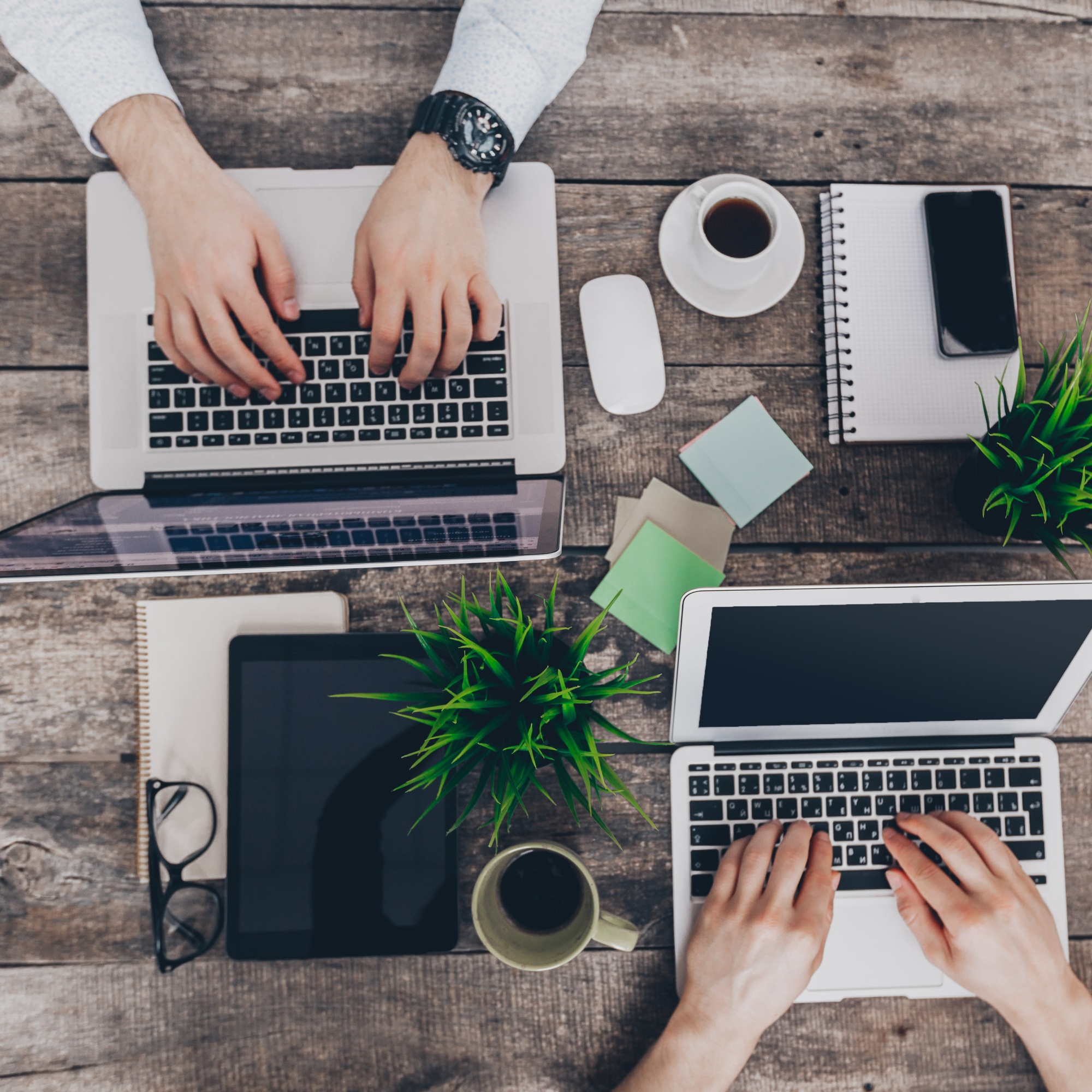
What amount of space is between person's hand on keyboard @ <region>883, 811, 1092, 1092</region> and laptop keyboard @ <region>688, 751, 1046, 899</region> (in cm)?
3

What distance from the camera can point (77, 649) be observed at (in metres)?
0.92

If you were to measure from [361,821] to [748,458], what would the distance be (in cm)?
59

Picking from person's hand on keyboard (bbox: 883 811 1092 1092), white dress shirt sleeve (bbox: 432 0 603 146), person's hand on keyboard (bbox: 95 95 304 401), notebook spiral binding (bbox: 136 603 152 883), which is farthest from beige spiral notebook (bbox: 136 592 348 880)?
person's hand on keyboard (bbox: 883 811 1092 1092)

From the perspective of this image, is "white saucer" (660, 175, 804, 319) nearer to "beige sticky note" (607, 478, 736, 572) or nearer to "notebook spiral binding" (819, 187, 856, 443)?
"notebook spiral binding" (819, 187, 856, 443)

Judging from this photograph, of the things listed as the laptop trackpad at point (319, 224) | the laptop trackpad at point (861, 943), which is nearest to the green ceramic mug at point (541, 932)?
the laptop trackpad at point (861, 943)

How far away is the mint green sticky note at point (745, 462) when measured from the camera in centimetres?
92

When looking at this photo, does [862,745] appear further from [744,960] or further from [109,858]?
[109,858]

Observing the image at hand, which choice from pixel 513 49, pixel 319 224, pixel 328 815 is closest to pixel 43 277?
pixel 319 224

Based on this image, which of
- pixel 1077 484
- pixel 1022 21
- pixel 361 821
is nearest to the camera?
pixel 1077 484

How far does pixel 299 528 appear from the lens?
0.82 m

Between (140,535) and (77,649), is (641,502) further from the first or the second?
(77,649)

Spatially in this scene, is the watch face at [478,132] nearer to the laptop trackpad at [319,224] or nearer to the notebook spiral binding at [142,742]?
the laptop trackpad at [319,224]

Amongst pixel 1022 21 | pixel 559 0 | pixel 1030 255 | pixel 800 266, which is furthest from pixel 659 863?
pixel 1022 21

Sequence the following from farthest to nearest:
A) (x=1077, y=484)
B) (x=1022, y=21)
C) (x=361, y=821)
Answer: (x=1022, y=21), (x=361, y=821), (x=1077, y=484)
